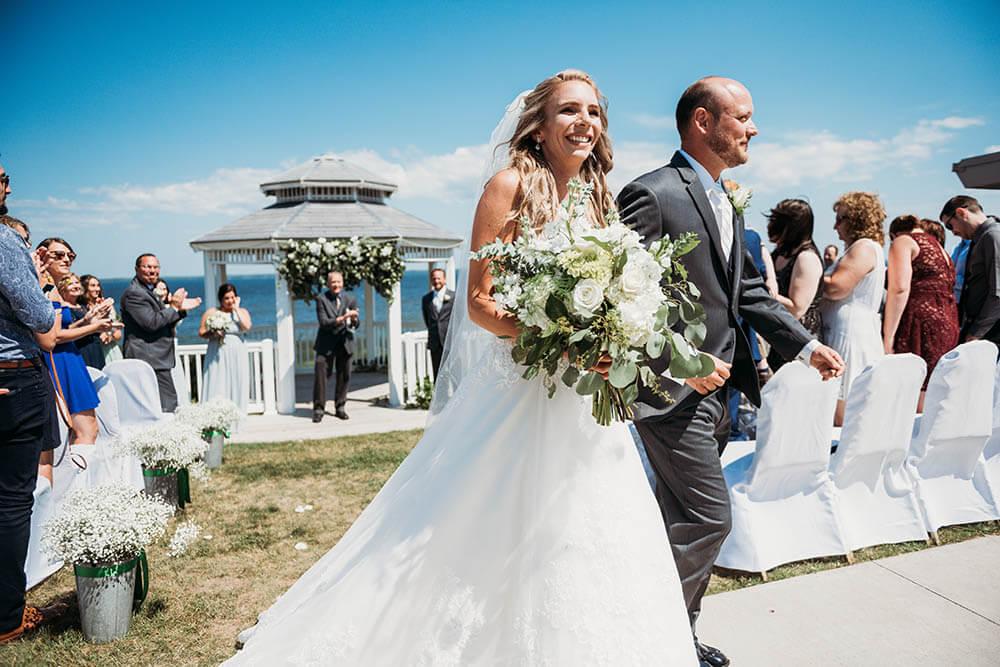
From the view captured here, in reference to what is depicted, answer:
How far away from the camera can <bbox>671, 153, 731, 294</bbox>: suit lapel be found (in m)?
2.96

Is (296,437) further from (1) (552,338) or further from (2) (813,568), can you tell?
(1) (552,338)

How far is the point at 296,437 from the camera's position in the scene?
8.93 meters

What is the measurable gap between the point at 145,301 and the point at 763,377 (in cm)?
695

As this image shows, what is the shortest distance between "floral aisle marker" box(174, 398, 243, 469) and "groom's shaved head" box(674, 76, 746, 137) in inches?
215

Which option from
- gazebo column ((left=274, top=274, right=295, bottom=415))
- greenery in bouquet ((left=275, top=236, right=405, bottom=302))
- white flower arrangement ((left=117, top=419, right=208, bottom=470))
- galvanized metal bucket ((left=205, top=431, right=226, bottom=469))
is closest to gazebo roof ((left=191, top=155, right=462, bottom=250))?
greenery in bouquet ((left=275, top=236, right=405, bottom=302))

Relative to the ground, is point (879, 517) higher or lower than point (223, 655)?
higher

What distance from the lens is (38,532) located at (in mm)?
4129

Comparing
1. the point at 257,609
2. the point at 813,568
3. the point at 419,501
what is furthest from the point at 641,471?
the point at 257,609

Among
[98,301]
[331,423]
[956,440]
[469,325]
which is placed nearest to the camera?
[469,325]

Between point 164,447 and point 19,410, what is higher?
point 19,410

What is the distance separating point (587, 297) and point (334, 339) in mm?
8406

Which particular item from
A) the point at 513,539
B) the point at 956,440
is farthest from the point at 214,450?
the point at 956,440

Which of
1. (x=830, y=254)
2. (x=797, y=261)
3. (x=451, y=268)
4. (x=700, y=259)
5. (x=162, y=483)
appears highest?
(x=830, y=254)

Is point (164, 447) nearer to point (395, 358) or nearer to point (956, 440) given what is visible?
point (956, 440)
